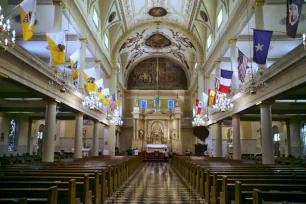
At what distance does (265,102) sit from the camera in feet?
47.3

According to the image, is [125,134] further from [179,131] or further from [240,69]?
[240,69]

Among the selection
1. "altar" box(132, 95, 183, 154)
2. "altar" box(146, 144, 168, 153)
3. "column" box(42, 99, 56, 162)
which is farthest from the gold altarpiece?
"column" box(42, 99, 56, 162)

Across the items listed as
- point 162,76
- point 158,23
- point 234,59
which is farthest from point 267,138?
point 162,76

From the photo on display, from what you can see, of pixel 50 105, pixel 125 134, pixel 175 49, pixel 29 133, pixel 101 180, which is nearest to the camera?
pixel 101 180

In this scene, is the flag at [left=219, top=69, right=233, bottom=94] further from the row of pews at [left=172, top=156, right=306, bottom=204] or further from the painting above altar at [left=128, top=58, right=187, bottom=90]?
the painting above altar at [left=128, top=58, right=187, bottom=90]

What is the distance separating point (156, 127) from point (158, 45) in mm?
11614

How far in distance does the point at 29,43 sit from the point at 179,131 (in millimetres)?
23212

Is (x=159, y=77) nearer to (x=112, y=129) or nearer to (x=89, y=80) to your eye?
(x=112, y=129)

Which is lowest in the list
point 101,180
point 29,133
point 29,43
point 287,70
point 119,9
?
point 101,180

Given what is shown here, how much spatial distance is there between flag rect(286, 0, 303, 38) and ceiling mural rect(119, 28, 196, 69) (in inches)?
938

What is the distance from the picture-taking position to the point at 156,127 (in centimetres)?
4062

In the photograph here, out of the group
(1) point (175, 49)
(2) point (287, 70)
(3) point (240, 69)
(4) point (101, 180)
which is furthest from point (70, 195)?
(1) point (175, 49)

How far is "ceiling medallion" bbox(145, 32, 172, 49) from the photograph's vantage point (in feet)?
113

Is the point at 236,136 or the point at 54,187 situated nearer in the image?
→ the point at 54,187
